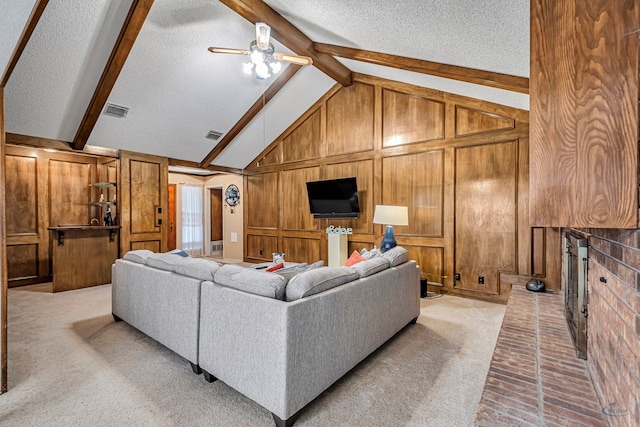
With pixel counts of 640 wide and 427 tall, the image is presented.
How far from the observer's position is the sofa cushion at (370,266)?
234 centimetres

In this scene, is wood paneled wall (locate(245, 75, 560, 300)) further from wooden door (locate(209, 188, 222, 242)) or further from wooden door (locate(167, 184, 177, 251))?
wooden door (locate(167, 184, 177, 251))

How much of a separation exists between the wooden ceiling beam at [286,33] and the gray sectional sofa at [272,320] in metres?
2.78

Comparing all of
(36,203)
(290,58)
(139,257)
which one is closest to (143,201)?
(36,203)

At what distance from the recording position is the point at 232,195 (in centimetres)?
746

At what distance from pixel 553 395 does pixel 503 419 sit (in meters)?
0.39

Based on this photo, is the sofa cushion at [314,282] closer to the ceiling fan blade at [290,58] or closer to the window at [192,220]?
the ceiling fan blade at [290,58]

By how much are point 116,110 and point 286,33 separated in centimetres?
279

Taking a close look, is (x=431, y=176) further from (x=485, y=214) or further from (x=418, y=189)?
(x=485, y=214)

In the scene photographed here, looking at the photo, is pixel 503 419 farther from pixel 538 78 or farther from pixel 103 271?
pixel 103 271

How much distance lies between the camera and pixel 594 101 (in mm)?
995

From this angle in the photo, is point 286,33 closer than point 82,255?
Yes

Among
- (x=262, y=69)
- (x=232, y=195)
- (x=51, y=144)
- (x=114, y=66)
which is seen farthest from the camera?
(x=232, y=195)

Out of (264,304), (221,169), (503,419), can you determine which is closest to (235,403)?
(264,304)

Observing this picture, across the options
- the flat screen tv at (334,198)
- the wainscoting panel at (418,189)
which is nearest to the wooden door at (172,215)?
the flat screen tv at (334,198)
